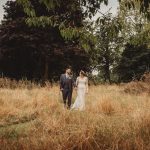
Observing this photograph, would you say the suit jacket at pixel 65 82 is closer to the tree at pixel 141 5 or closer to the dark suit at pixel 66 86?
the dark suit at pixel 66 86

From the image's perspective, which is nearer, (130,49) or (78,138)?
(78,138)

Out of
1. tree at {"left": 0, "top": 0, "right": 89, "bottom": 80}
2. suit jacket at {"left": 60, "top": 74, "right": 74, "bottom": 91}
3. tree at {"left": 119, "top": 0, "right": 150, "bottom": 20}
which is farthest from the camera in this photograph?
tree at {"left": 0, "top": 0, "right": 89, "bottom": 80}

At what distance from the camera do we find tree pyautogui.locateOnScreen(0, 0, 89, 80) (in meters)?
29.6

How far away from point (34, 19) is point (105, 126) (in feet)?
8.15

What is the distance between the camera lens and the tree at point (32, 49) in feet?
97.1

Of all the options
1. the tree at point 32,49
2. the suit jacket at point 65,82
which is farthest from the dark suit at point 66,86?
the tree at point 32,49

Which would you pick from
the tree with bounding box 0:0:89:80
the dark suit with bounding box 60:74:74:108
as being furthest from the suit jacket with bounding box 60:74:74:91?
the tree with bounding box 0:0:89:80

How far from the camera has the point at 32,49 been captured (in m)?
30.5

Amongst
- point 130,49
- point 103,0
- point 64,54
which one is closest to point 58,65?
point 64,54

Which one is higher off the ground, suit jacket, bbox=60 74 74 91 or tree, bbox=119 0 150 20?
tree, bbox=119 0 150 20

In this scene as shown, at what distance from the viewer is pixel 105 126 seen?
8.58m

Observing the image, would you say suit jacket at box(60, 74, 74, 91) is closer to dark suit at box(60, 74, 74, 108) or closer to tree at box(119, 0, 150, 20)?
dark suit at box(60, 74, 74, 108)

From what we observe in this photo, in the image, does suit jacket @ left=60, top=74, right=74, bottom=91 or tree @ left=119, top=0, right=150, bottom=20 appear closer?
tree @ left=119, top=0, right=150, bottom=20

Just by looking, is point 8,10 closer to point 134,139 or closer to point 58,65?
point 58,65
